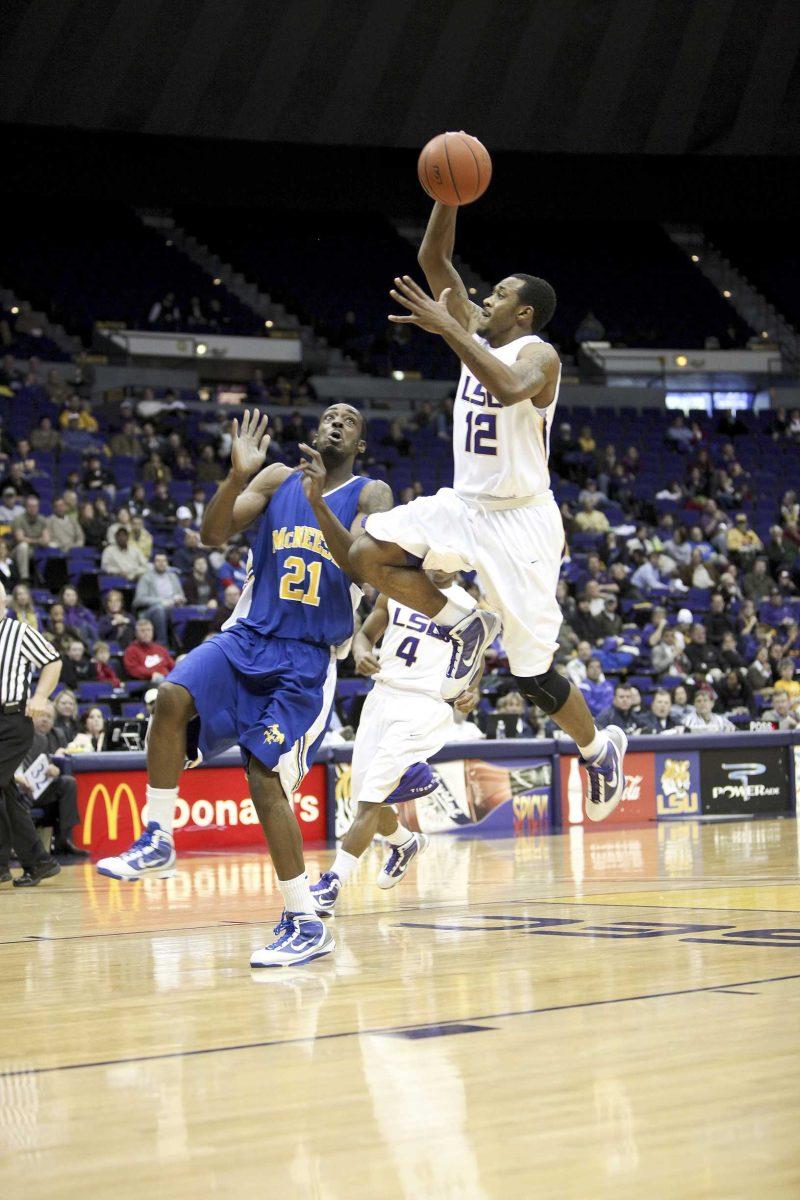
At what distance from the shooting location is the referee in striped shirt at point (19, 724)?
9.07 metres

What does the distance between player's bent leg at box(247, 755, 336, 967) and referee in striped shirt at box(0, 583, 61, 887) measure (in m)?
4.02

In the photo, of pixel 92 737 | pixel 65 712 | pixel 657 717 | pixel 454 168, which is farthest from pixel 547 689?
pixel 657 717

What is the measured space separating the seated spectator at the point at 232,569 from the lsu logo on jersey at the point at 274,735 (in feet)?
38.5

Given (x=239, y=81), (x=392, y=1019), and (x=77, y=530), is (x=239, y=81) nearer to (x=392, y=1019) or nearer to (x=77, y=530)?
(x=77, y=530)

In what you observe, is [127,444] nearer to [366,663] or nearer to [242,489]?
[366,663]

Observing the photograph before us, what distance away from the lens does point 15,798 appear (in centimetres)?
925

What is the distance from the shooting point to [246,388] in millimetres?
26641

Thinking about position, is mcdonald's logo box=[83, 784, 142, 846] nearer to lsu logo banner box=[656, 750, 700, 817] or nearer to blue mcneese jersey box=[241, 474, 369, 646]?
lsu logo banner box=[656, 750, 700, 817]

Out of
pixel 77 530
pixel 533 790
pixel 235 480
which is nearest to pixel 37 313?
pixel 77 530

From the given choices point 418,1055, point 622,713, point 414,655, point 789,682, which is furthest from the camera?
point 789,682

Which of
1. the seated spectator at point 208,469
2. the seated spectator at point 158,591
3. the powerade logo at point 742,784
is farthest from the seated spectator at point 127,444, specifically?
the powerade logo at point 742,784

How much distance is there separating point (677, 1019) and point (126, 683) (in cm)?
1134

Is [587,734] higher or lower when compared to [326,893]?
higher

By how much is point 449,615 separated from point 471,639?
139 mm
